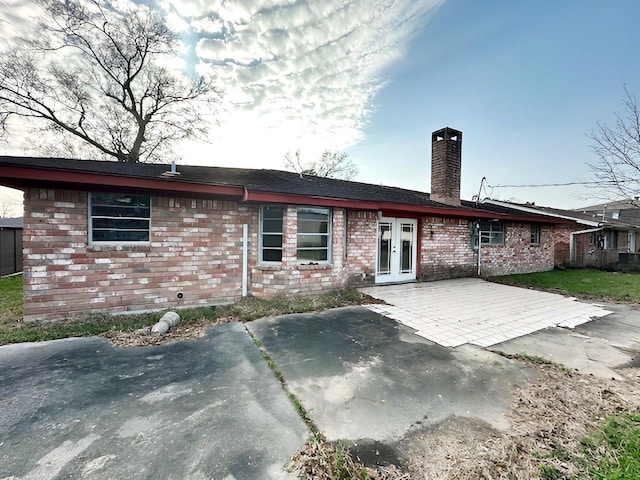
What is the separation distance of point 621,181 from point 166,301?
12259 millimetres

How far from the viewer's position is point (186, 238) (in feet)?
18.3

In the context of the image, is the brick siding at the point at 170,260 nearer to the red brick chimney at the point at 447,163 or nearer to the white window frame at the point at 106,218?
the white window frame at the point at 106,218

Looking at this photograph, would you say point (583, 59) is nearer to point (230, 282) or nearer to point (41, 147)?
point (230, 282)

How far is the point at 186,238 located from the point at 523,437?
5900 mm

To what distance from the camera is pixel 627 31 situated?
23.5ft

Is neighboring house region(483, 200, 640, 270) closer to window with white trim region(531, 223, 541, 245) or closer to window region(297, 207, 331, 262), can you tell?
window with white trim region(531, 223, 541, 245)

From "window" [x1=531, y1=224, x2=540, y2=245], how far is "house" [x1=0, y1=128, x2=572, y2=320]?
5893 mm

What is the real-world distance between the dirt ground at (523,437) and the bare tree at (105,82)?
1732 cm

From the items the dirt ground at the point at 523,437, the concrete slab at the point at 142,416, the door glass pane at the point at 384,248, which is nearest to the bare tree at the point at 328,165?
the door glass pane at the point at 384,248

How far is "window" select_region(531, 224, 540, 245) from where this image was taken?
1194 centimetres

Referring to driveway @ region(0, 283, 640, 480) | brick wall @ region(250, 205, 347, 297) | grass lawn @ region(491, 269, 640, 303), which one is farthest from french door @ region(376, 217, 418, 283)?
driveway @ region(0, 283, 640, 480)

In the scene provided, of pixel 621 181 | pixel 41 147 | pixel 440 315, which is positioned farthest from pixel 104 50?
pixel 621 181

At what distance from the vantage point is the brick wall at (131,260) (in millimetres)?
4535

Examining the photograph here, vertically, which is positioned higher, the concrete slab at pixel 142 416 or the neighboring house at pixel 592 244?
the neighboring house at pixel 592 244
